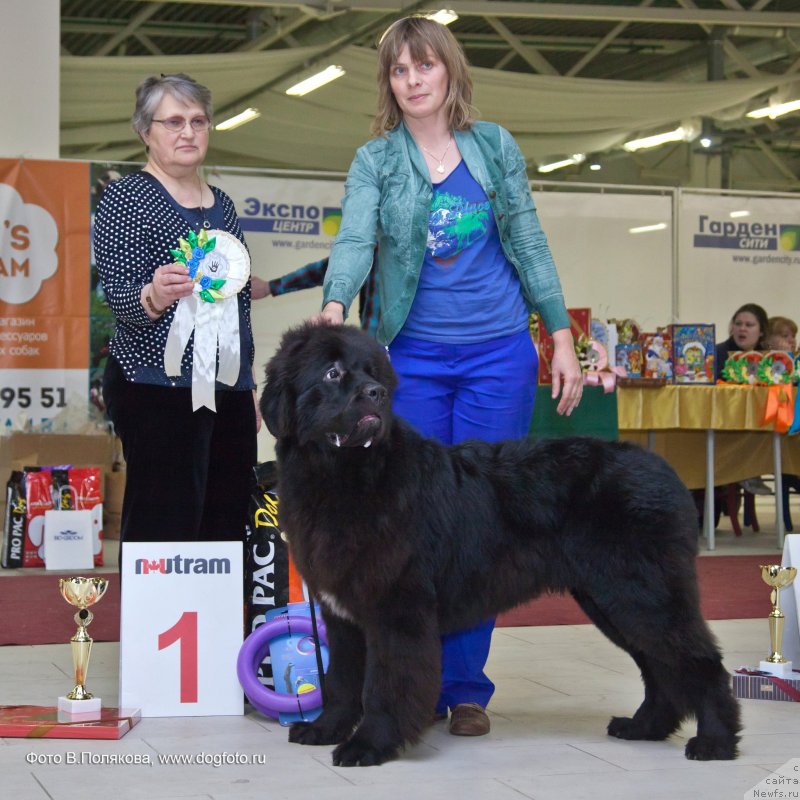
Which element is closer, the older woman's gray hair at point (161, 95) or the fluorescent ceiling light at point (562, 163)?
the older woman's gray hair at point (161, 95)

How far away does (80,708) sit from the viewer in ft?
9.91

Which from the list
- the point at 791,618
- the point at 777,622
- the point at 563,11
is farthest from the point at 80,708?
the point at 563,11

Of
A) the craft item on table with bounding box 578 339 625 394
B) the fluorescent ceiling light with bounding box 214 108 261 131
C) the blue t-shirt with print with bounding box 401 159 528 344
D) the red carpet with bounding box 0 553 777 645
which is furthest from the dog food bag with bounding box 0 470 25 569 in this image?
the fluorescent ceiling light with bounding box 214 108 261 131

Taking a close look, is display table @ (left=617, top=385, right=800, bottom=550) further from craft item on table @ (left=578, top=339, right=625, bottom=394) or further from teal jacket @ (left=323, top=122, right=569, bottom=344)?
teal jacket @ (left=323, top=122, right=569, bottom=344)

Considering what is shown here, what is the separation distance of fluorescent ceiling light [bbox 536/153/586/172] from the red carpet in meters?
6.72

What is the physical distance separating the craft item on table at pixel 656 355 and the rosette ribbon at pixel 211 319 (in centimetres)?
423

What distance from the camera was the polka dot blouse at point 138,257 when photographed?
3.29m

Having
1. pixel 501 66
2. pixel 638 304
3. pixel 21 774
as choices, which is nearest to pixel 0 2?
pixel 638 304

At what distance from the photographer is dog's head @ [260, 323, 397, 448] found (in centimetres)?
→ 255

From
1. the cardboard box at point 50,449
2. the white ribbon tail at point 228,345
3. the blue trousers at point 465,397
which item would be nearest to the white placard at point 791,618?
the blue trousers at point 465,397

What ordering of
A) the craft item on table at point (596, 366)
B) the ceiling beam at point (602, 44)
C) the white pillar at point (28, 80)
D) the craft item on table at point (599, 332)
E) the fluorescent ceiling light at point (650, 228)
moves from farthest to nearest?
the ceiling beam at point (602, 44) → the fluorescent ceiling light at point (650, 228) → the white pillar at point (28, 80) → the craft item on table at point (599, 332) → the craft item on table at point (596, 366)

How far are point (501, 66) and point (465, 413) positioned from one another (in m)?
12.9

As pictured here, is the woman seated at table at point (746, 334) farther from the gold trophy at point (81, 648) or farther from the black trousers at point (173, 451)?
the gold trophy at point (81, 648)

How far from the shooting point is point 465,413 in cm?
320
